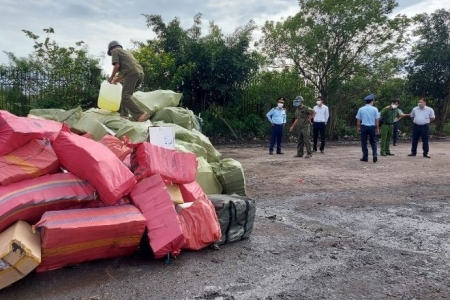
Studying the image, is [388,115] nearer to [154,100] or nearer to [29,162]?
[154,100]

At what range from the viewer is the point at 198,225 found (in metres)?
3.42

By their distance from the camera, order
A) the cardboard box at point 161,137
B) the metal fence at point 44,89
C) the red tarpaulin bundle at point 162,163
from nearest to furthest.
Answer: the red tarpaulin bundle at point 162,163
the cardboard box at point 161,137
the metal fence at point 44,89

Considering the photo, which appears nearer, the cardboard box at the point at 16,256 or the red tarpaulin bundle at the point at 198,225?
the cardboard box at the point at 16,256

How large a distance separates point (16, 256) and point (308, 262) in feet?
7.15

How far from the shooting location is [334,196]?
5.82 metres

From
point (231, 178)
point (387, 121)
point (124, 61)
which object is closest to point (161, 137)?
point (231, 178)

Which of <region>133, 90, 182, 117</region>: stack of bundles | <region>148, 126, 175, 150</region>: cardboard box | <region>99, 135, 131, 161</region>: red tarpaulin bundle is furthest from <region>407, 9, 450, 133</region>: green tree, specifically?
<region>99, 135, 131, 161</region>: red tarpaulin bundle

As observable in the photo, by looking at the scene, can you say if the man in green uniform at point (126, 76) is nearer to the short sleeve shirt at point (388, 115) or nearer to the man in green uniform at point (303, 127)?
the man in green uniform at point (303, 127)

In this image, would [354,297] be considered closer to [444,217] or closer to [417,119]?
[444,217]

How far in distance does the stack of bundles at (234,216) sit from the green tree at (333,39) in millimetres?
11861

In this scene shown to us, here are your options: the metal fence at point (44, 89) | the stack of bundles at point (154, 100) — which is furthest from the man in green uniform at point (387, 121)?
the metal fence at point (44, 89)

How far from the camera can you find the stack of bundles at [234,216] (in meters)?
3.72

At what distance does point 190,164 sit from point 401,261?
2030 millimetres

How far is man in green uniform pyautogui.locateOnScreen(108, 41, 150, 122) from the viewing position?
6426 millimetres
